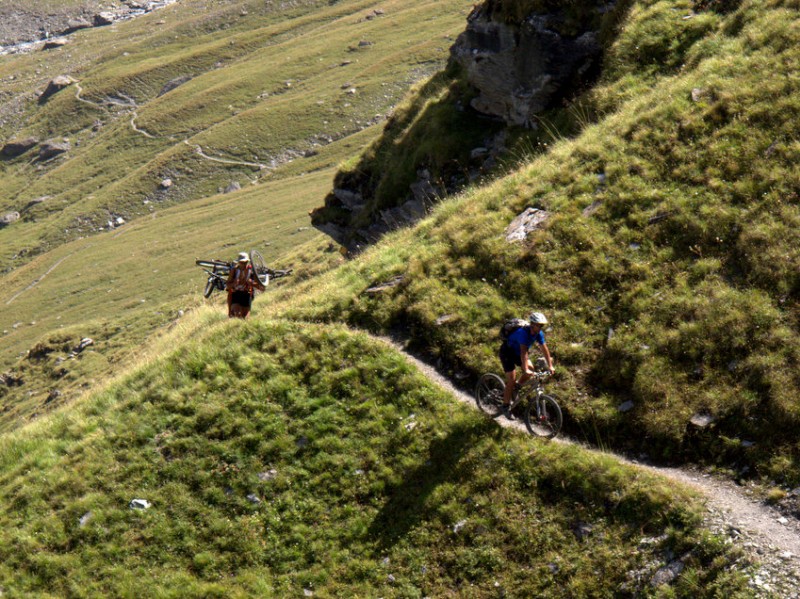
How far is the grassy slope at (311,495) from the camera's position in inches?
526

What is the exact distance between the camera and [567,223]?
19625 mm

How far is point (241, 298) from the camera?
23.6m

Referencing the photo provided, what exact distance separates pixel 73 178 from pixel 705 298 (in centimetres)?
16315

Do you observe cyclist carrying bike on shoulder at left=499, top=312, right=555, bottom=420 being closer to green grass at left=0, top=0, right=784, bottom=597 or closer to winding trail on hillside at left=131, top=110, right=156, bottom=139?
green grass at left=0, top=0, right=784, bottom=597

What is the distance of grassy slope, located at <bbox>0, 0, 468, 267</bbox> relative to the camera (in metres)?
136

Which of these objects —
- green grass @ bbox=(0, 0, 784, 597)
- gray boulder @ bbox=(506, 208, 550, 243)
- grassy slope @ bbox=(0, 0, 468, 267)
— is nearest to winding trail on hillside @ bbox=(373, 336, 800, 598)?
green grass @ bbox=(0, 0, 784, 597)

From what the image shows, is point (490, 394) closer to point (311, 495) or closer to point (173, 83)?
point (311, 495)

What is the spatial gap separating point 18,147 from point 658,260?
654 ft

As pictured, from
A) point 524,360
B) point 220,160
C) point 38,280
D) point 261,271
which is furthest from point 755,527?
point 220,160

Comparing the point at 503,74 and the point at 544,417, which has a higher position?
the point at 503,74

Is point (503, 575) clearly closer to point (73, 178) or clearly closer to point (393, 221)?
point (393, 221)

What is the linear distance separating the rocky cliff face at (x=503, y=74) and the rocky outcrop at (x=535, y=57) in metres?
0.04

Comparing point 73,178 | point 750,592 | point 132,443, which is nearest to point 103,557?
→ point 132,443

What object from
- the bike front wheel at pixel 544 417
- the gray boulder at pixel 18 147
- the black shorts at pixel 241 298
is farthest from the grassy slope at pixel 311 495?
the gray boulder at pixel 18 147
